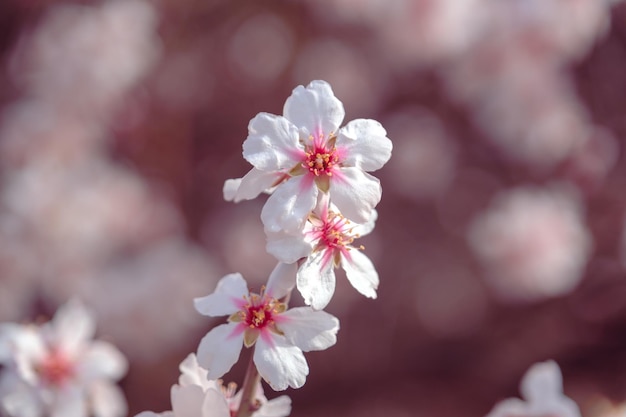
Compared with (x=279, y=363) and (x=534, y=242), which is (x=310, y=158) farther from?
(x=534, y=242)

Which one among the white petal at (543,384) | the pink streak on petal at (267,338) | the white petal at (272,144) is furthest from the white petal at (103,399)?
the white petal at (543,384)

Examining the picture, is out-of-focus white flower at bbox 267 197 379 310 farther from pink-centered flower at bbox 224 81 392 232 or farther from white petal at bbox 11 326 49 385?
white petal at bbox 11 326 49 385

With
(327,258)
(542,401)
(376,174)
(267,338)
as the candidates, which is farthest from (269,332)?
(376,174)

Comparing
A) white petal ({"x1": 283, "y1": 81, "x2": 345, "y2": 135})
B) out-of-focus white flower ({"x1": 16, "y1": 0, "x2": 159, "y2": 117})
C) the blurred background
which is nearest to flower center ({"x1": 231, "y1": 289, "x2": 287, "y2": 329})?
white petal ({"x1": 283, "y1": 81, "x2": 345, "y2": 135})

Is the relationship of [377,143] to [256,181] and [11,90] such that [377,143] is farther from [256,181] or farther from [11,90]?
[11,90]

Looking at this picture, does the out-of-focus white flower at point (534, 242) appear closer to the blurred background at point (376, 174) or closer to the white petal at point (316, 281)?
the blurred background at point (376, 174)

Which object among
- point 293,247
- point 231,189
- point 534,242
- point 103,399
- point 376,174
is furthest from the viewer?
point 376,174

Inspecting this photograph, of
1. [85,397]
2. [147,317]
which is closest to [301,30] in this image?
[147,317]
